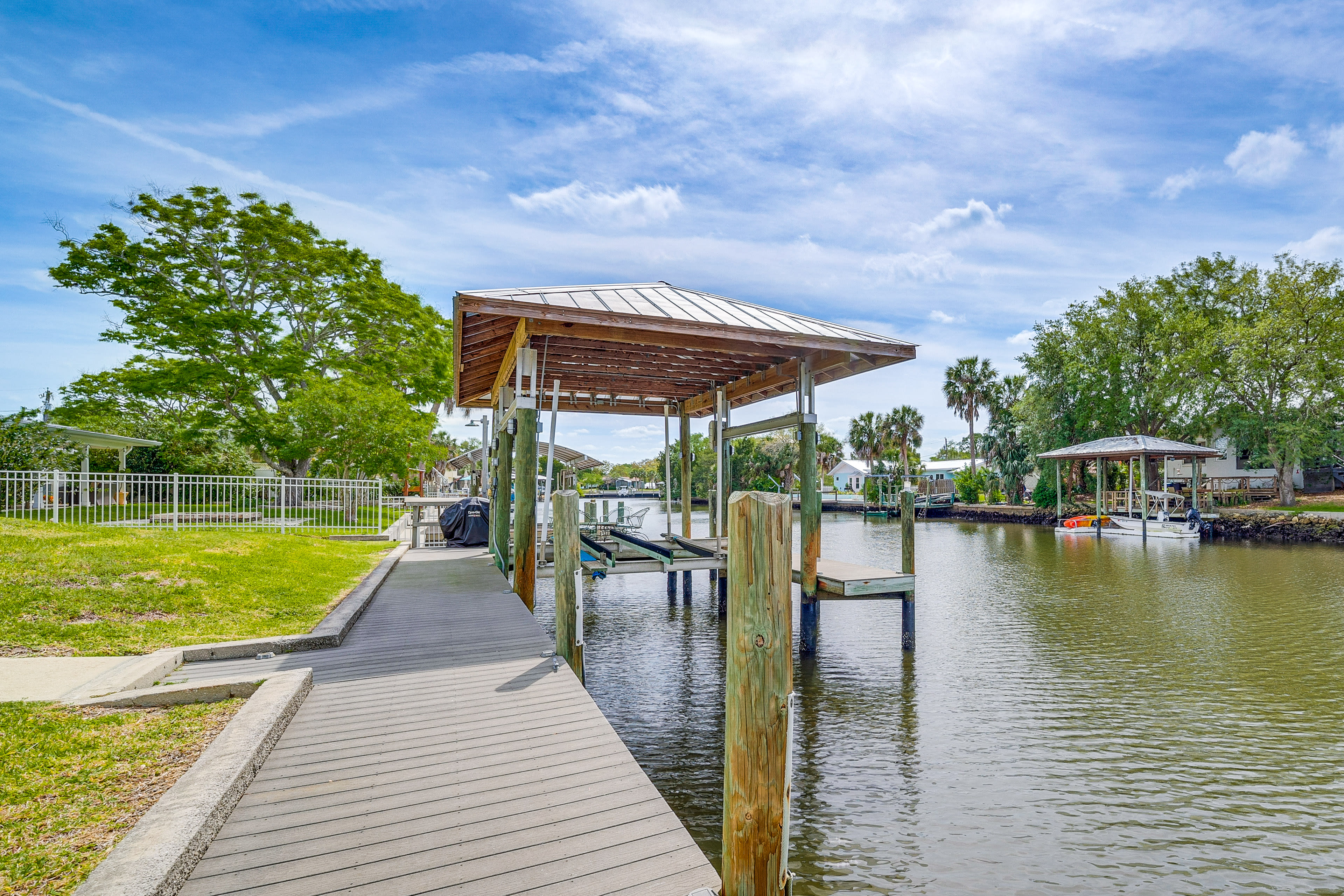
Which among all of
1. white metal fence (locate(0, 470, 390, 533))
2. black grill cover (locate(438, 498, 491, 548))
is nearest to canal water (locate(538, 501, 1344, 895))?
black grill cover (locate(438, 498, 491, 548))

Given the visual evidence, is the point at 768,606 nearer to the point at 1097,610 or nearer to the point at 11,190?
the point at 1097,610

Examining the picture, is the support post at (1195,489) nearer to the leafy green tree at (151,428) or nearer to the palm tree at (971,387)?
the palm tree at (971,387)

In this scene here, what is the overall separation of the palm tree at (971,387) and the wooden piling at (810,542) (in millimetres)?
54359

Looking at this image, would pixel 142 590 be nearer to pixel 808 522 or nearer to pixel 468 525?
pixel 808 522

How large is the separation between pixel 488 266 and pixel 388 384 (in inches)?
383

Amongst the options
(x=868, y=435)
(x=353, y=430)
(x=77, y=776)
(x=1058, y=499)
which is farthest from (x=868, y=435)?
(x=77, y=776)

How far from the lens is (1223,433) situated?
37688mm

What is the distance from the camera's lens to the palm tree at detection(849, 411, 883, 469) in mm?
67312

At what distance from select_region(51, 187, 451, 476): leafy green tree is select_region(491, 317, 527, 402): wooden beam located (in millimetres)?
13507

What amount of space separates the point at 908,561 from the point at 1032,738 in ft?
10.3

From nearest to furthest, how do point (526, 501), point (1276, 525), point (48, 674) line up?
point (48, 674) → point (526, 501) → point (1276, 525)

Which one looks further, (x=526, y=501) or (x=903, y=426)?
(x=903, y=426)

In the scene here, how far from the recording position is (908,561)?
9688 mm

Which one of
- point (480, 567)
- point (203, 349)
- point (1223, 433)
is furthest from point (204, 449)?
point (1223, 433)
